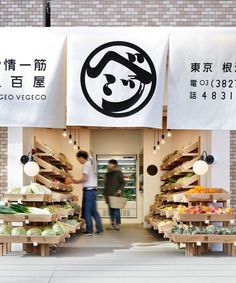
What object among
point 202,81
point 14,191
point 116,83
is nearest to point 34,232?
point 14,191

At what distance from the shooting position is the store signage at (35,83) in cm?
753

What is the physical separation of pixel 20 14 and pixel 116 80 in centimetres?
413

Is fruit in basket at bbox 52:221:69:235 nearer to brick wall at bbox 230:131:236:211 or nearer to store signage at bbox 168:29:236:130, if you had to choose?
store signage at bbox 168:29:236:130

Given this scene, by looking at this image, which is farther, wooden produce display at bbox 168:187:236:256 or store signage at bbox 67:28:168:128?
wooden produce display at bbox 168:187:236:256

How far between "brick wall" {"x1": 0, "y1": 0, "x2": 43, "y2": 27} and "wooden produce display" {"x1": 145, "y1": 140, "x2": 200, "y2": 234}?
4.05 meters

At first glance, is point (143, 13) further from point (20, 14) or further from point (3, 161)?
point (3, 161)

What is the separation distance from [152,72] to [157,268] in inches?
102

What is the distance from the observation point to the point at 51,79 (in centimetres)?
754

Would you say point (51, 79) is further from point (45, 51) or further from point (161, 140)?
point (161, 140)

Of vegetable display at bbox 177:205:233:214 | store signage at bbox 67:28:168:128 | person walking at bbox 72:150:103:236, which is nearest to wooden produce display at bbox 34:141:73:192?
person walking at bbox 72:150:103:236

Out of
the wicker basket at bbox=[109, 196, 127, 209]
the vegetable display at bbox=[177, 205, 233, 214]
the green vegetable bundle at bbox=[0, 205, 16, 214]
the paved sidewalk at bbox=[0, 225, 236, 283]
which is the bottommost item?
the paved sidewalk at bbox=[0, 225, 236, 283]

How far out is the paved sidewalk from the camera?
6.85 metres

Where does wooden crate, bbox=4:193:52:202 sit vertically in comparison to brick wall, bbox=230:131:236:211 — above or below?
below

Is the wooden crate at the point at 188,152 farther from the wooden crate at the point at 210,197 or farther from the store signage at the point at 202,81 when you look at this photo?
the store signage at the point at 202,81
